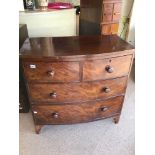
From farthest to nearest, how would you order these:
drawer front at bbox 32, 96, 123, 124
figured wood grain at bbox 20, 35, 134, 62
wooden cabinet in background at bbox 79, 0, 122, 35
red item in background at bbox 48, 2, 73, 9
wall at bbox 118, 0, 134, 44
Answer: wall at bbox 118, 0, 134, 44 < red item in background at bbox 48, 2, 73, 9 < wooden cabinet in background at bbox 79, 0, 122, 35 < drawer front at bbox 32, 96, 123, 124 < figured wood grain at bbox 20, 35, 134, 62

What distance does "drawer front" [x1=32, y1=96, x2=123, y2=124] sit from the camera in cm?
142

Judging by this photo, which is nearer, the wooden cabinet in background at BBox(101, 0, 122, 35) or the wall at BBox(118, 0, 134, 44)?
the wooden cabinet in background at BBox(101, 0, 122, 35)

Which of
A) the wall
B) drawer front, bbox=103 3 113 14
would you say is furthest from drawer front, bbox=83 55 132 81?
the wall

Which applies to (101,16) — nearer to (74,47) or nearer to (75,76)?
(74,47)

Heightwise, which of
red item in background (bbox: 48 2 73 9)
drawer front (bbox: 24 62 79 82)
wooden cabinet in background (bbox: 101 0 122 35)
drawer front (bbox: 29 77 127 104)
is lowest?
drawer front (bbox: 29 77 127 104)

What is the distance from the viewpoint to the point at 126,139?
5.10 ft

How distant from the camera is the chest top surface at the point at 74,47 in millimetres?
1166

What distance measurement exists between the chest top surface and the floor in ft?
2.81

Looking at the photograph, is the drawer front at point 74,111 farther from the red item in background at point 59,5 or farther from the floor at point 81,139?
the red item in background at point 59,5

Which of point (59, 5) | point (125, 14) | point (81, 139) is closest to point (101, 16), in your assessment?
point (59, 5)

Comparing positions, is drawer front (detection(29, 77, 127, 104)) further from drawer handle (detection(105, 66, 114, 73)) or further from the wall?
the wall

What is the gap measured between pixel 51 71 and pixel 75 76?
0.63 feet

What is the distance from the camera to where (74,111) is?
4.73 ft

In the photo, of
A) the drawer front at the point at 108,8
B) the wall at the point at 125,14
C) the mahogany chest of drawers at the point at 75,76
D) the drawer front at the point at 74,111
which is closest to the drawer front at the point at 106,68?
the mahogany chest of drawers at the point at 75,76
